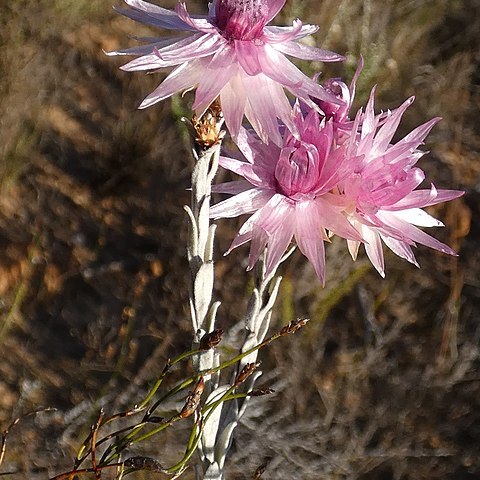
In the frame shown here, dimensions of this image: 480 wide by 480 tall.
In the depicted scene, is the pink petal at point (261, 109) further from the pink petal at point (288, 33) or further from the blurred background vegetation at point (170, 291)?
the blurred background vegetation at point (170, 291)

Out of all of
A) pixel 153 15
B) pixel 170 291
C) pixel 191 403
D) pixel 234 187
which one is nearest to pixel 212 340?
pixel 191 403

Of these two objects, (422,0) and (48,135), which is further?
(422,0)

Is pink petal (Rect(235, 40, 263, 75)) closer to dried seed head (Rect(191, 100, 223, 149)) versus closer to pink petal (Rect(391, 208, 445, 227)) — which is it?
dried seed head (Rect(191, 100, 223, 149))

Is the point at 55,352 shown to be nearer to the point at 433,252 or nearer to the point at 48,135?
the point at 48,135

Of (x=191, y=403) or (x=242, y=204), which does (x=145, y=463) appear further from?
(x=242, y=204)

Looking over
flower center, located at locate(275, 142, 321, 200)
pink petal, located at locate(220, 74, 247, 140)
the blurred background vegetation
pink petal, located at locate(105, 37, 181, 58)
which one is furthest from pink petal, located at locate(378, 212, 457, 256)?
the blurred background vegetation

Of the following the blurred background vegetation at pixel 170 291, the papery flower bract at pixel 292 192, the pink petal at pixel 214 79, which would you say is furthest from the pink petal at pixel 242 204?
the blurred background vegetation at pixel 170 291

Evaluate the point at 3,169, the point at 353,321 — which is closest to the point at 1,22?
the point at 3,169

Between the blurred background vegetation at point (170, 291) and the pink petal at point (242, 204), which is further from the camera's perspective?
the blurred background vegetation at point (170, 291)
